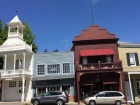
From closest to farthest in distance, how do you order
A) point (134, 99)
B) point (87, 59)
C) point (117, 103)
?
point (117, 103)
point (134, 99)
point (87, 59)

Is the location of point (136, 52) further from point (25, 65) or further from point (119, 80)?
point (25, 65)

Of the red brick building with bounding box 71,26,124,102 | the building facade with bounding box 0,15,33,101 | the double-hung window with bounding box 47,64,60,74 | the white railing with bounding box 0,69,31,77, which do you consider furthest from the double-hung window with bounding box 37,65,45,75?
the red brick building with bounding box 71,26,124,102

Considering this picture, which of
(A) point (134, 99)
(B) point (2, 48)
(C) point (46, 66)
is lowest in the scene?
(A) point (134, 99)

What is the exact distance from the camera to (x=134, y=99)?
31781mm

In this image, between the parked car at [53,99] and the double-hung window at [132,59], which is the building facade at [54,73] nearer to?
the parked car at [53,99]

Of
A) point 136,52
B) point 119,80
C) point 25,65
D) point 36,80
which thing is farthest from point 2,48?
point 136,52

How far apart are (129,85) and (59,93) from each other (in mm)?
10996

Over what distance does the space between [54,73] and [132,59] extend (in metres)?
11.6

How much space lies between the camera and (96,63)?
31578 mm

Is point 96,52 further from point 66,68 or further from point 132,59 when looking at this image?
point 132,59

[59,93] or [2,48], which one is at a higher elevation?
[2,48]

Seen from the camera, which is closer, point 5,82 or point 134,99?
point 134,99

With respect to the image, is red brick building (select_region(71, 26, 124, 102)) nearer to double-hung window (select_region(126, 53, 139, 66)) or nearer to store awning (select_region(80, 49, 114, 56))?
store awning (select_region(80, 49, 114, 56))

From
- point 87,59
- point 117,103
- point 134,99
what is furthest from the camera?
point 87,59
